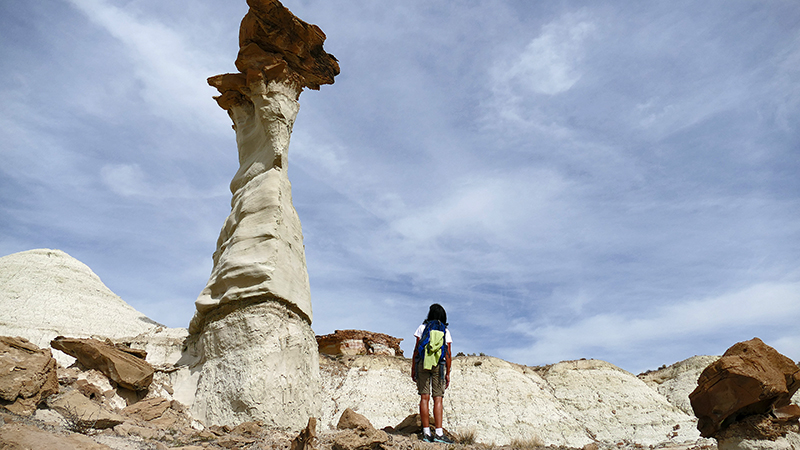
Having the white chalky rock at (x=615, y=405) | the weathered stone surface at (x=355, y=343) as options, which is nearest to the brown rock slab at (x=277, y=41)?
the white chalky rock at (x=615, y=405)

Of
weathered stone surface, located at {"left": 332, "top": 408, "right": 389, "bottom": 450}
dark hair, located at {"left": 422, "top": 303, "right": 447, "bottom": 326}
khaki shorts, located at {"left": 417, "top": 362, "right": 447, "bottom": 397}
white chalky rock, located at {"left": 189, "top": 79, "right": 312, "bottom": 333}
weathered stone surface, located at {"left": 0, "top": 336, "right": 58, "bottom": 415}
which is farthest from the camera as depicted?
white chalky rock, located at {"left": 189, "top": 79, "right": 312, "bottom": 333}

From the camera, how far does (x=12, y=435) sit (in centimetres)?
331

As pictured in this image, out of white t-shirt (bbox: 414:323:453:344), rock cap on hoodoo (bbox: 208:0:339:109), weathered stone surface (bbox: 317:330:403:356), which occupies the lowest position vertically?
white t-shirt (bbox: 414:323:453:344)

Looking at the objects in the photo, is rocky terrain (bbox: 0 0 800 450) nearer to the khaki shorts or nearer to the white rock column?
the white rock column

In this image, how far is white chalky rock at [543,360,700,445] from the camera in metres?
17.5

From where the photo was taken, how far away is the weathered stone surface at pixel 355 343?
25.9 m

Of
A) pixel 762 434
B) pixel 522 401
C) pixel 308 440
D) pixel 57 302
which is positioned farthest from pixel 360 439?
pixel 522 401

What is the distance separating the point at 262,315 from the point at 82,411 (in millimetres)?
2419

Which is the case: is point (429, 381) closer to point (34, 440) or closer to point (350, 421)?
point (350, 421)

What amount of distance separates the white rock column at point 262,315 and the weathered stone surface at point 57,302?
467 centimetres

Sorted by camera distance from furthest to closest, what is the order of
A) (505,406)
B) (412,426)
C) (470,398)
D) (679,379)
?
(679,379), (470,398), (505,406), (412,426)

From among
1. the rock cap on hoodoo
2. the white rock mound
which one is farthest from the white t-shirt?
the white rock mound

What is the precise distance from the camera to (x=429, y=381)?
6.45 m

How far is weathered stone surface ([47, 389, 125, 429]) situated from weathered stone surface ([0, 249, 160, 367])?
5.49m
